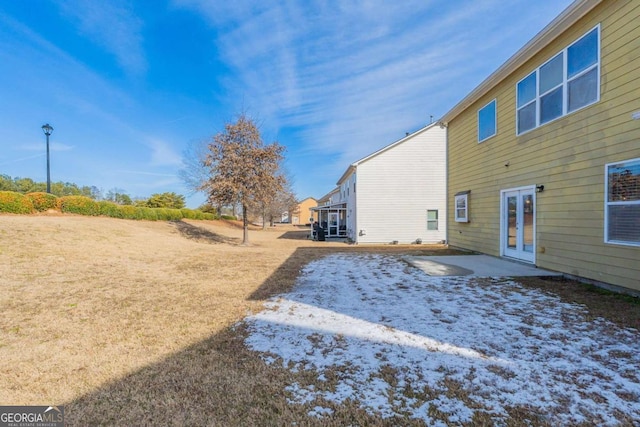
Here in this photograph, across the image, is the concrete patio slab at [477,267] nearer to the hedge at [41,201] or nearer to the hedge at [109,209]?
the hedge at [41,201]

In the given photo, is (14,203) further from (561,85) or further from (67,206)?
(561,85)

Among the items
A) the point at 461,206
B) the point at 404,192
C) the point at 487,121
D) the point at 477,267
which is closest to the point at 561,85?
the point at 487,121

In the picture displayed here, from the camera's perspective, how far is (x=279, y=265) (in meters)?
8.48

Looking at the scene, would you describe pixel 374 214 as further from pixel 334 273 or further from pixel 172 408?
pixel 172 408

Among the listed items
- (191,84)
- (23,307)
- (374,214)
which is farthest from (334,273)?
(191,84)

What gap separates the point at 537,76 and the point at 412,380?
8064mm

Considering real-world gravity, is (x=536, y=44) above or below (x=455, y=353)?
above

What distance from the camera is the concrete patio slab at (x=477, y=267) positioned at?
6.48m

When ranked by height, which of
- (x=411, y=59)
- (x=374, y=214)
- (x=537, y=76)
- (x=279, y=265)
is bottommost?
(x=279, y=265)

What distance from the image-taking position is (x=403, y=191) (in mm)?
16672

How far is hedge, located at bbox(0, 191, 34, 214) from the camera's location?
11430mm

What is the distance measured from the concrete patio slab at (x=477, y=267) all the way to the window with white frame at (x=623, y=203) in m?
1.66

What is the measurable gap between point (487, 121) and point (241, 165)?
10.6 metres

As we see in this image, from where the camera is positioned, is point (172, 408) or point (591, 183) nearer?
point (172, 408)
